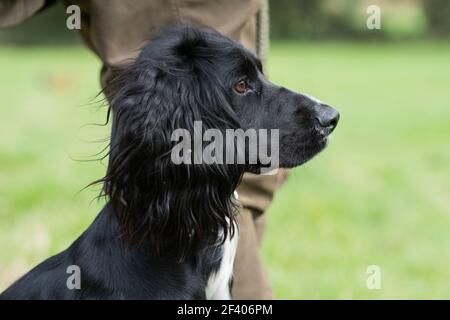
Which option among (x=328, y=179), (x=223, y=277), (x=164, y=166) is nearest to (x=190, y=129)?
(x=164, y=166)

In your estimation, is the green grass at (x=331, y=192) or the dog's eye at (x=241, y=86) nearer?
the dog's eye at (x=241, y=86)

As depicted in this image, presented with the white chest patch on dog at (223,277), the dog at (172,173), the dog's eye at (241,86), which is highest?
the dog's eye at (241,86)

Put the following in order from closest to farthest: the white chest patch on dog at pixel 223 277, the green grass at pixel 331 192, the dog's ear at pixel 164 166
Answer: the dog's ear at pixel 164 166, the white chest patch on dog at pixel 223 277, the green grass at pixel 331 192

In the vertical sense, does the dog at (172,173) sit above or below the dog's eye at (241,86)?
below

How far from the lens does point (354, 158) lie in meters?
7.66

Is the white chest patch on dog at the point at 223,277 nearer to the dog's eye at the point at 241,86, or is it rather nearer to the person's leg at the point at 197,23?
Answer: the person's leg at the point at 197,23

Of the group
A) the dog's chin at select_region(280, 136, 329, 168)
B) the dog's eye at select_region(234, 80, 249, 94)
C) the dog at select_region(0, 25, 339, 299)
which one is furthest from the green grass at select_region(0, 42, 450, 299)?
the dog's eye at select_region(234, 80, 249, 94)

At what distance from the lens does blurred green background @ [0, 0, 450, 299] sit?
452cm

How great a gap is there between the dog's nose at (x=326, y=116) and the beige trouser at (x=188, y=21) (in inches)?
21.8

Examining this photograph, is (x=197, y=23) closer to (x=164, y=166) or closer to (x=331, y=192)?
(x=164, y=166)

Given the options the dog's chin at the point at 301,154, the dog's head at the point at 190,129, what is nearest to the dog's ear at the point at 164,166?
the dog's head at the point at 190,129

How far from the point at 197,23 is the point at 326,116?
68 centimetres

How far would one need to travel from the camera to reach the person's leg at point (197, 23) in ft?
10.9

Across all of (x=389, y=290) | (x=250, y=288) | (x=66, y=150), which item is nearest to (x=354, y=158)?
(x=66, y=150)
